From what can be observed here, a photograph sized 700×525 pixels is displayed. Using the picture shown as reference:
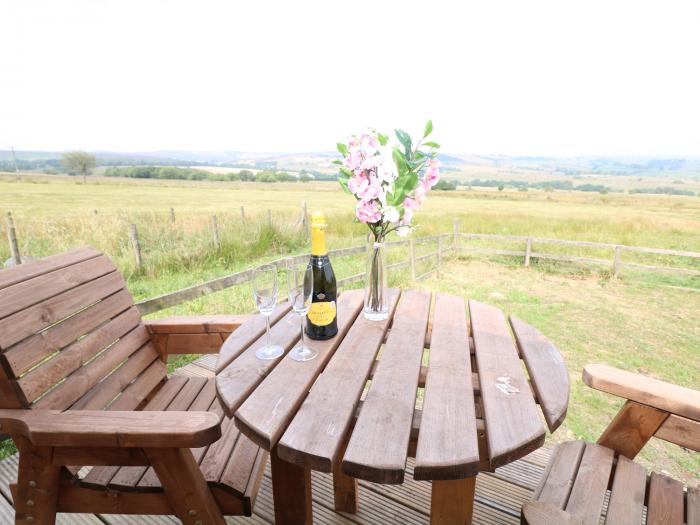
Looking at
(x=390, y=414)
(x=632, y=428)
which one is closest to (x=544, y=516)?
(x=390, y=414)

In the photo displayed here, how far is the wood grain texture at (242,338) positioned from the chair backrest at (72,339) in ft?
1.61

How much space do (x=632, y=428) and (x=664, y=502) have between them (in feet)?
0.71

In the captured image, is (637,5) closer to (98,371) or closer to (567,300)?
(567,300)

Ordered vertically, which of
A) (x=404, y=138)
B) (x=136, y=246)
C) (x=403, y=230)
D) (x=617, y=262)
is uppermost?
(x=404, y=138)

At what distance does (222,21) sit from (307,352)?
7.29 meters

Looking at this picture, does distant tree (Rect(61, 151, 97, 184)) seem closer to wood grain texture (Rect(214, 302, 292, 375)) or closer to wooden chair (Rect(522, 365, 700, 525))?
wood grain texture (Rect(214, 302, 292, 375))

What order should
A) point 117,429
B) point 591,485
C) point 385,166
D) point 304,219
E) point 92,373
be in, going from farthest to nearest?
point 304,219
point 92,373
point 385,166
point 591,485
point 117,429

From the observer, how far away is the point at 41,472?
96 centimetres

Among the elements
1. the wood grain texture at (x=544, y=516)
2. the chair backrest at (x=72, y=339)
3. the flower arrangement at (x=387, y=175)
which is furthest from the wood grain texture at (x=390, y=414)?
the chair backrest at (x=72, y=339)

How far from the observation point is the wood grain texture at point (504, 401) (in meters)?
0.76

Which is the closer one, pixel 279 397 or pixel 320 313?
pixel 279 397

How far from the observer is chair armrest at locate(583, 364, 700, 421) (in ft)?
3.45

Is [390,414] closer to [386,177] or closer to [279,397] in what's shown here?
[279,397]

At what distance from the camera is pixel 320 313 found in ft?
4.16
